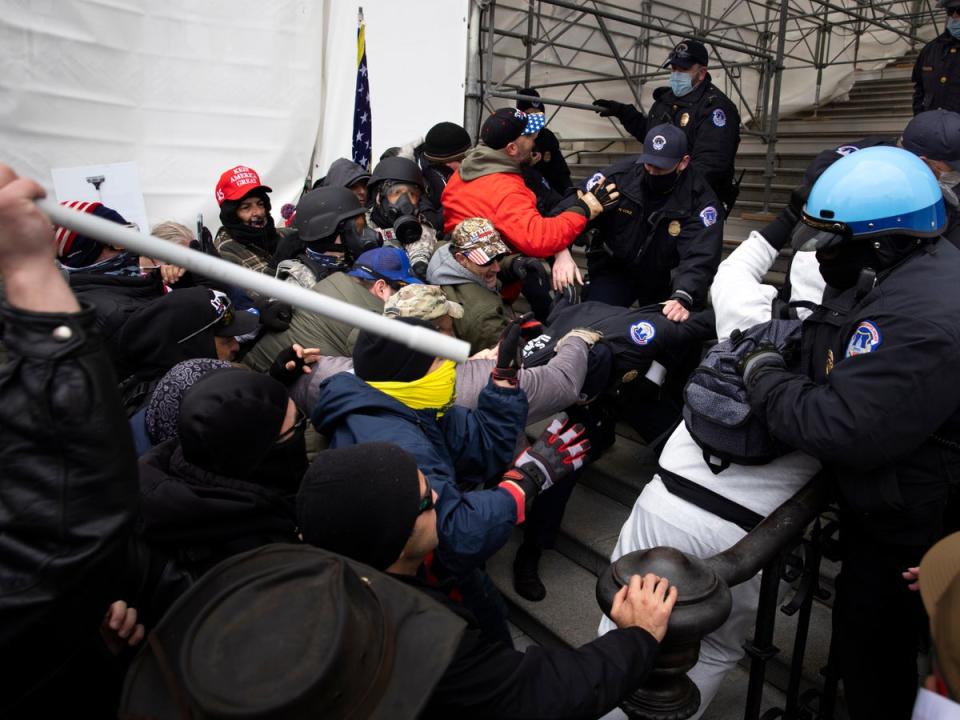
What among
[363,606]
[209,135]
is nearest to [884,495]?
[363,606]

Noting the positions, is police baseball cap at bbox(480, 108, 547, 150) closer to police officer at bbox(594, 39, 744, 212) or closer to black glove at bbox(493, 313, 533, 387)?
police officer at bbox(594, 39, 744, 212)

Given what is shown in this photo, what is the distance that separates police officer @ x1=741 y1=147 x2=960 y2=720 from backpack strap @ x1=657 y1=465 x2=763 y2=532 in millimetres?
273

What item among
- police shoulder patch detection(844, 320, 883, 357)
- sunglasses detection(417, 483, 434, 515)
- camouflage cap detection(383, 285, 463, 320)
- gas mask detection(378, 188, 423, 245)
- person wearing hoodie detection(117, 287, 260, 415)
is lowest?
sunglasses detection(417, 483, 434, 515)

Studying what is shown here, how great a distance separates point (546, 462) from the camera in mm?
2154

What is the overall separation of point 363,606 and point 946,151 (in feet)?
10.4

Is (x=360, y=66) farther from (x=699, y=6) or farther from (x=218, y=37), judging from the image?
(x=699, y=6)

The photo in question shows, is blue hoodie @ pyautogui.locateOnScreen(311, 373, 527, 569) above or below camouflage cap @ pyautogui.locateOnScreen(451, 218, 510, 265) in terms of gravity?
below

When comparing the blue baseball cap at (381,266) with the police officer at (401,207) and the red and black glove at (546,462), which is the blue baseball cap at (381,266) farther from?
the red and black glove at (546,462)

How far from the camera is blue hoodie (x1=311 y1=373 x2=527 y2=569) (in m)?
1.86

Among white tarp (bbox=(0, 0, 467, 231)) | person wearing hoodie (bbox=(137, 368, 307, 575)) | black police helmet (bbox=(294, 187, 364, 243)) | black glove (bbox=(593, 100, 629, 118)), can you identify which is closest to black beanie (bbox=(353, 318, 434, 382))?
person wearing hoodie (bbox=(137, 368, 307, 575))

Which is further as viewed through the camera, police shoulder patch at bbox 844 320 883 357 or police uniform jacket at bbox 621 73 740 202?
police uniform jacket at bbox 621 73 740 202

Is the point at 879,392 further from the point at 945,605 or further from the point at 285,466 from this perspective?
the point at 285,466

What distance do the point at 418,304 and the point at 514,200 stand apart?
1441 mm

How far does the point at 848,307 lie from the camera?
1903 mm
